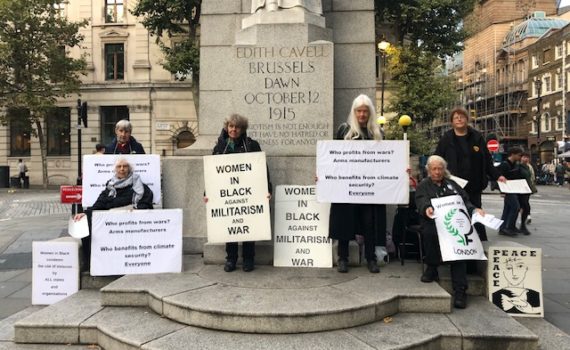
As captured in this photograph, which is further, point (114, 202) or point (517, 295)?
point (114, 202)

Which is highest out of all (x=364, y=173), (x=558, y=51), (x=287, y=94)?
(x=558, y=51)

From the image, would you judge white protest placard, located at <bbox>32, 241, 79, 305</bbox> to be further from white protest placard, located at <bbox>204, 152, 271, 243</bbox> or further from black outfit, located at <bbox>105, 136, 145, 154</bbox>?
white protest placard, located at <bbox>204, 152, 271, 243</bbox>

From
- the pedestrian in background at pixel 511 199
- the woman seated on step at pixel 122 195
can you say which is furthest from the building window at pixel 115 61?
the woman seated on step at pixel 122 195

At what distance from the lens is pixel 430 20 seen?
29391mm

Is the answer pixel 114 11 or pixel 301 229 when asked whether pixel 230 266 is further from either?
pixel 114 11

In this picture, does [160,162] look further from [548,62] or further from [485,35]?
[485,35]

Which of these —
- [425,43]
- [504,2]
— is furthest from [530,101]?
[425,43]

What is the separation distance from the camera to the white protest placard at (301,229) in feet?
20.0

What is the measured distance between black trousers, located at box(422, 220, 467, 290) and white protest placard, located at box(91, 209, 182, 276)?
2.89 m

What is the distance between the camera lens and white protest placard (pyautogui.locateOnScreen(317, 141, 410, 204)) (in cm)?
572

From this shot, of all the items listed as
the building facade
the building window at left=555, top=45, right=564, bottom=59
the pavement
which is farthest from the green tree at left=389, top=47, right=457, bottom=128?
the building window at left=555, top=45, right=564, bottom=59

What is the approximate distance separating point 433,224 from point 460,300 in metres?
0.85

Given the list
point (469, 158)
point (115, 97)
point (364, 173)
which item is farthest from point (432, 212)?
point (115, 97)

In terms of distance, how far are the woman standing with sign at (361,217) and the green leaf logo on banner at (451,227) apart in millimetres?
809
